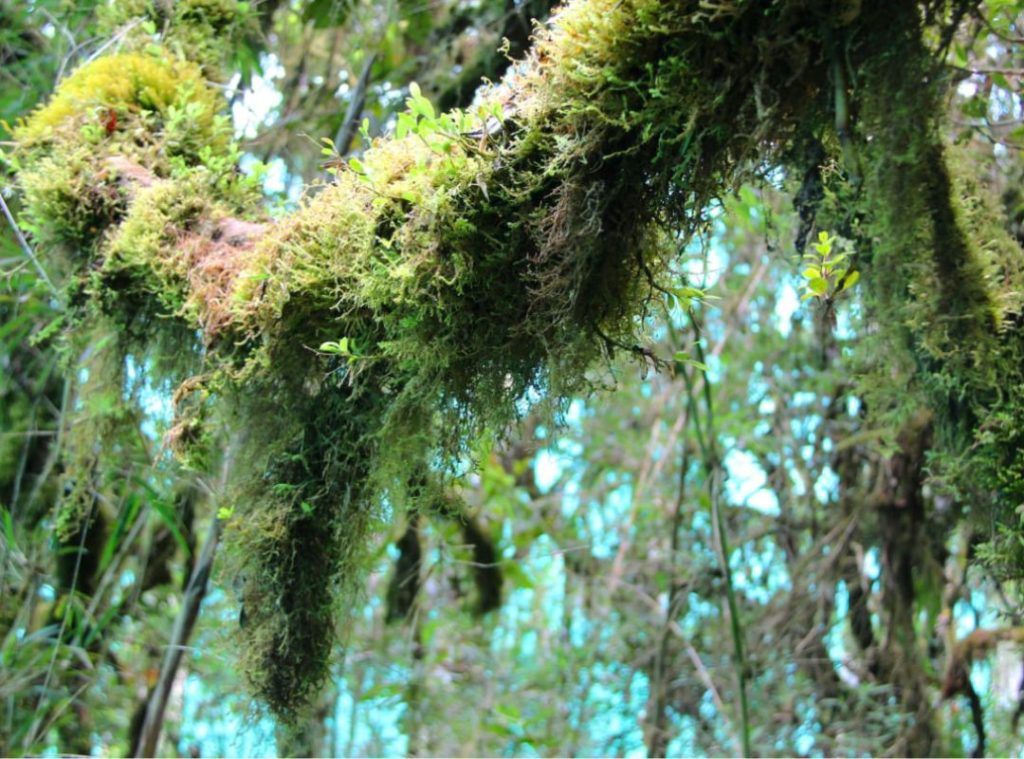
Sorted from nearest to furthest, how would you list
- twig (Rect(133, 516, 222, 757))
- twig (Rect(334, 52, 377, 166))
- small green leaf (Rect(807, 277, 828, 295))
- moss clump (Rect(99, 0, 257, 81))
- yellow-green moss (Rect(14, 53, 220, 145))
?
small green leaf (Rect(807, 277, 828, 295)), yellow-green moss (Rect(14, 53, 220, 145)), moss clump (Rect(99, 0, 257, 81)), twig (Rect(133, 516, 222, 757)), twig (Rect(334, 52, 377, 166))

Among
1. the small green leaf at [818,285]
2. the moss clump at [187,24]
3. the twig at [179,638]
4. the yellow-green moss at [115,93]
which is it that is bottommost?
the twig at [179,638]

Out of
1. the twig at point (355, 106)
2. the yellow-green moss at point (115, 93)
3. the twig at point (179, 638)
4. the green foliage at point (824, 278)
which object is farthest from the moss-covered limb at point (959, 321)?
the twig at point (179, 638)

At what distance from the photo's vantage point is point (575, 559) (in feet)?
13.0

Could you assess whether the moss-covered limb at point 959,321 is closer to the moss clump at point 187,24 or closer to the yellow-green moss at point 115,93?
the yellow-green moss at point 115,93

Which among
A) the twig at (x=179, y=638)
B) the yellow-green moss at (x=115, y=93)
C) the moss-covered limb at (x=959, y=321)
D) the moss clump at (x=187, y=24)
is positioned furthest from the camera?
the twig at (x=179, y=638)

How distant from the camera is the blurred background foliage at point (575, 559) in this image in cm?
293

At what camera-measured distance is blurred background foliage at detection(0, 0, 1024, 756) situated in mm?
2930

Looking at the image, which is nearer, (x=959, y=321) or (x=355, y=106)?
(x=959, y=321)

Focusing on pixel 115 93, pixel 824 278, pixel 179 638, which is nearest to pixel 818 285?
pixel 824 278

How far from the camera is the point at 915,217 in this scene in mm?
1356

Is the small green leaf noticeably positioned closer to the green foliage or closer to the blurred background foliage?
the green foliage

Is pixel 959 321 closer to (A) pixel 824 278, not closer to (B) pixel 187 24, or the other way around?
(A) pixel 824 278

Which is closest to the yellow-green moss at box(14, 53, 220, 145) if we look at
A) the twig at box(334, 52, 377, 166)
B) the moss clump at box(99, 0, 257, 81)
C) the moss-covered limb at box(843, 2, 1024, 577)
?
the moss clump at box(99, 0, 257, 81)

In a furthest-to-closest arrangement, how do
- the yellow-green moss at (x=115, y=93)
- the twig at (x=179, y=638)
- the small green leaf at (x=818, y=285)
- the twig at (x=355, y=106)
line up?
the twig at (x=355, y=106) → the twig at (x=179, y=638) → the yellow-green moss at (x=115, y=93) → the small green leaf at (x=818, y=285)
